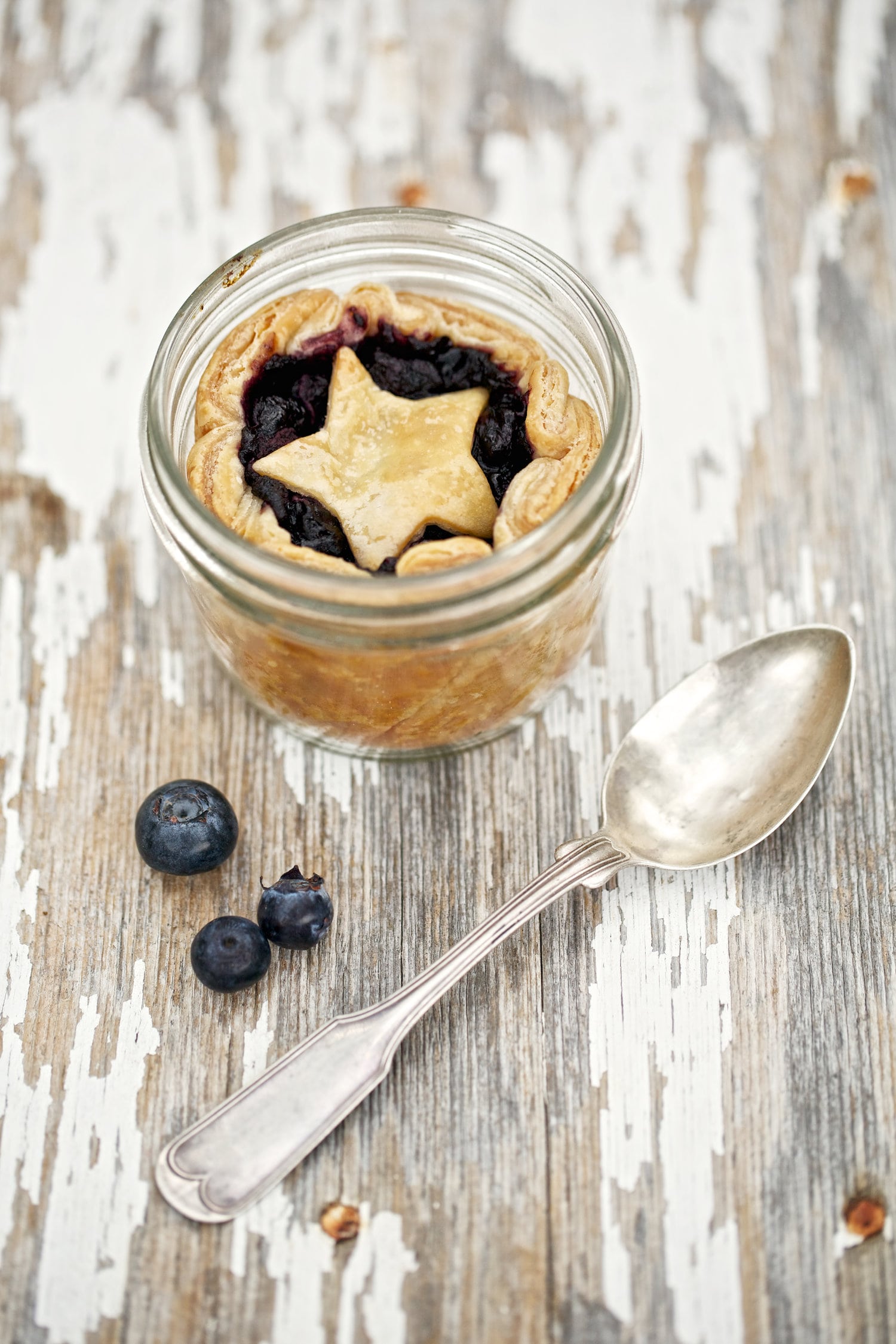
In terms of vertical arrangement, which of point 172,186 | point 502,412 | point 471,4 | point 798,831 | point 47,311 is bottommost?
point 798,831

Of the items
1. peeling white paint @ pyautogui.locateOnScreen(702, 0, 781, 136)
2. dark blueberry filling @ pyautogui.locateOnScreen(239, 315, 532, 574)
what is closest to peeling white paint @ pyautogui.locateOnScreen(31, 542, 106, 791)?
dark blueberry filling @ pyautogui.locateOnScreen(239, 315, 532, 574)

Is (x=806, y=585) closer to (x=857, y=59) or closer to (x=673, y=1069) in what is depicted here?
(x=673, y=1069)

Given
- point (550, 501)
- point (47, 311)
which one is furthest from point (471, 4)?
point (550, 501)

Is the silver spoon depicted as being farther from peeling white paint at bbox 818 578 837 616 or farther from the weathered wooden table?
peeling white paint at bbox 818 578 837 616

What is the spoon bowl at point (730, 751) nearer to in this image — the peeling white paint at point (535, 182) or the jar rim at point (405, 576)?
the jar rim at point (405, 576)

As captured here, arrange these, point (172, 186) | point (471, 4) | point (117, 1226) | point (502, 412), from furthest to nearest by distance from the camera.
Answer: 1. point (471, 4)
2. point (172, 186)
3. point (502, 412)
4. point (117, 1226)

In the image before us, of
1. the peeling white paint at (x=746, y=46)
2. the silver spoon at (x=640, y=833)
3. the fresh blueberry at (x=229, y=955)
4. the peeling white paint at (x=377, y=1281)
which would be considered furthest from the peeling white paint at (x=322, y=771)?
the peeling white paint at (x=746, y=46)

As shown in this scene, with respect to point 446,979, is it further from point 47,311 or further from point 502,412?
point 47,311
